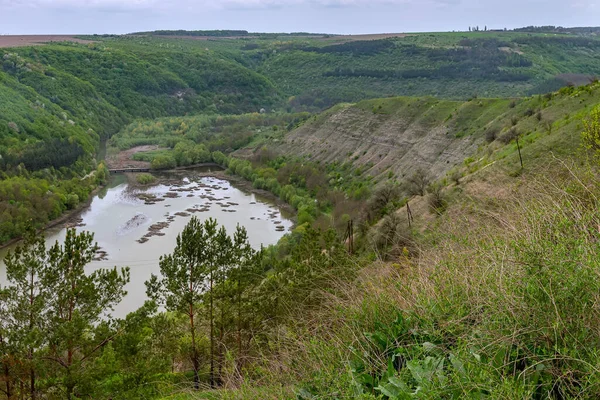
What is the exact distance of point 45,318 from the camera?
587 inches

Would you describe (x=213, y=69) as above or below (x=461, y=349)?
above

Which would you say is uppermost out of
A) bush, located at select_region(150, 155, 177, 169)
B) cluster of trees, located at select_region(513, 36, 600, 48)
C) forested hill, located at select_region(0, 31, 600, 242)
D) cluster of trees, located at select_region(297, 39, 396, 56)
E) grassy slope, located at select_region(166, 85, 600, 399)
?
→ cluster of trees, located at select_region(297, 39, 396, 56)

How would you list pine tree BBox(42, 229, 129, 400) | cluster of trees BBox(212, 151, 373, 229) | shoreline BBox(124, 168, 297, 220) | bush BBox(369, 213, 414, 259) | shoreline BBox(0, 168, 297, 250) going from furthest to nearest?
shoreline BBox(124, 168, 297, 220) < shoreline BBox(0, 168, 297, 250) < cluster of trees BBox(212, 151, 373, 229) < pine tree BBox(42, 229, 129, 400) < bush BBox(369, 213, 414, 259)

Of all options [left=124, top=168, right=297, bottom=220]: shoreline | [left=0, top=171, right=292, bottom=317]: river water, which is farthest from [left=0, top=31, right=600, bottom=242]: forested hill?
[left=0, top=171, right=292, bottom=317]: river water

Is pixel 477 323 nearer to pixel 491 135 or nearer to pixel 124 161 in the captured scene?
pixel 491 135

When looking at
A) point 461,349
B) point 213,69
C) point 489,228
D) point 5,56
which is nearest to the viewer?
point 461,349

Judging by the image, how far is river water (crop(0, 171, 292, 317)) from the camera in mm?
39625

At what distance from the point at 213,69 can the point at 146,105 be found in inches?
1170

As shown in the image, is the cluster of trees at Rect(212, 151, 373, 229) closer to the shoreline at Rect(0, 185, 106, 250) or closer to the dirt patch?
the dirt patch

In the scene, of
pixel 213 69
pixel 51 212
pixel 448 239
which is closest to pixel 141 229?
pixel 51 212

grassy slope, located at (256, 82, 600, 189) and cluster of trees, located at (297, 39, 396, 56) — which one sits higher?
cluster of trees, located at (297, 39, 396, 56)

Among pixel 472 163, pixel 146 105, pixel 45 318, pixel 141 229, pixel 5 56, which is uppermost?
pixel 5 56

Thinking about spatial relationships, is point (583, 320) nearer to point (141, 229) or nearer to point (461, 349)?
point (461, 349)

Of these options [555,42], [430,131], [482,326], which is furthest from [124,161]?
[555,42]
